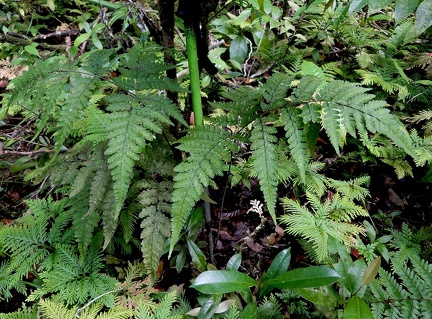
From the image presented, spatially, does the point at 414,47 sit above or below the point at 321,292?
above

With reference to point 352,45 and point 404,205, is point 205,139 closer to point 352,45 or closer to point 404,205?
point 404,205

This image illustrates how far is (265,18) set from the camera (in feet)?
8.32

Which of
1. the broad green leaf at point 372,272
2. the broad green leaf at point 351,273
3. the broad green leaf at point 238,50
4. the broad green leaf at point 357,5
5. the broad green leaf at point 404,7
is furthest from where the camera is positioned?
the broad green leaf at point 238,50

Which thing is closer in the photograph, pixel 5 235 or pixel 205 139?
pixel 205 139

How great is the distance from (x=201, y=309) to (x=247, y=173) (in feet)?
2.64

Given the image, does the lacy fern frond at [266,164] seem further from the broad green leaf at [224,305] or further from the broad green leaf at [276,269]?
the broad green leaf at [224,305]

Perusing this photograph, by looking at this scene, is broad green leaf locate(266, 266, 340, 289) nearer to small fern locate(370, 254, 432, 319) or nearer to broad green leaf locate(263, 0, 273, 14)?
small fern locate(370, 254, 432, 319)

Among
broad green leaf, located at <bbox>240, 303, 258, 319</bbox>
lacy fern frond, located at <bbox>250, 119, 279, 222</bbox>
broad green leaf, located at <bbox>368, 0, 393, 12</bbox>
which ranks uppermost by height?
broad green leaf, located at <bbox>368, 0, 393, 12</bbox>

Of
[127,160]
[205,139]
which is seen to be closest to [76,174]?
[127,160]

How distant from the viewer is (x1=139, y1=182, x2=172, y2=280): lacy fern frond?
1.27m

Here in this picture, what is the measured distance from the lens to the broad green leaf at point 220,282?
1383 millimetres

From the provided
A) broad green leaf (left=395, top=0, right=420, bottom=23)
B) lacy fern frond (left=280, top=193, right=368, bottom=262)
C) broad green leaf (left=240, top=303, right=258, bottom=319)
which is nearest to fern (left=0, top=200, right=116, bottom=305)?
broad green leaf (left=240, top=303, right=258, bottom=319)

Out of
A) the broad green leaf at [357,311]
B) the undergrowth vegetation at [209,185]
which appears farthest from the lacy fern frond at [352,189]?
the broad green leaf at [357,311]

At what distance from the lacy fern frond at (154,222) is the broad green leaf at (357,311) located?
0.75 metres
